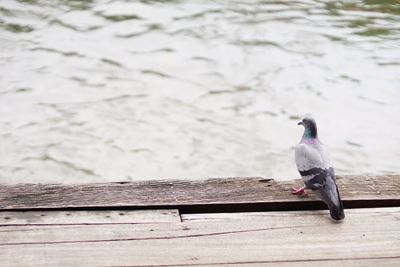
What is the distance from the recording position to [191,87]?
4754 mm

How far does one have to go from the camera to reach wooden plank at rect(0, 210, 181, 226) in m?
1.89

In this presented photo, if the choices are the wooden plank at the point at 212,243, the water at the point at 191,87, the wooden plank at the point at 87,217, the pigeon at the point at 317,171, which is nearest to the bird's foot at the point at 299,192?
the pigeon at the point at 317,171

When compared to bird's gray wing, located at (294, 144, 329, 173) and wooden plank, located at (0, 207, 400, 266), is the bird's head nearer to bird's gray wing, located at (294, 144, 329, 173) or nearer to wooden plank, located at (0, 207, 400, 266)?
bird's gray wing, located at (294, 144, 329, 173)

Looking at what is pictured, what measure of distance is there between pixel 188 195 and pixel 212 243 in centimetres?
25

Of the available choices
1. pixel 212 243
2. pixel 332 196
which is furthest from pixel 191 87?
pixel 212 243

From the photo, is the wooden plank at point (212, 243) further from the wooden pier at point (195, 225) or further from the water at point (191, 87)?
the water at point (191, 87)

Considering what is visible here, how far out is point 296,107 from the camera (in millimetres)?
4543

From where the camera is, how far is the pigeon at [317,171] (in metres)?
1.96

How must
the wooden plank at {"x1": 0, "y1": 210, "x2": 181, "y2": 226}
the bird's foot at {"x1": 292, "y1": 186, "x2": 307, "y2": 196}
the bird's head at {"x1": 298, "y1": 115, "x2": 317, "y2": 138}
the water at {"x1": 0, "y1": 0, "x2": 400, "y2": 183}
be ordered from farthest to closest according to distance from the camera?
the water at {"x1": 0, "y1": 0, "x2": 400, "y2": 183}
the bird's head at {"x1": 298, "y1": 115, "x2": 317, "y2": 138}
the bird's foot at {"x1": 292, "y1": 186, "x2": 307, "y2": 196}
the wooden plank at {"x1": 0, "y1": 210, "x2": 181, "y2": 226}

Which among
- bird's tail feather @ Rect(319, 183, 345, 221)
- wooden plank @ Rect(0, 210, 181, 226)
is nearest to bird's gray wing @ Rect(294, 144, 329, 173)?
bird's tail feather @ Rect(319, 183, 345, 221)

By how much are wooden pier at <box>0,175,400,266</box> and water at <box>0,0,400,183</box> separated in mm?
1724

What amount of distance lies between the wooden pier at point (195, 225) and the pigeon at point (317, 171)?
1.7 inches

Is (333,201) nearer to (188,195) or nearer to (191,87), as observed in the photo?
(188,195)

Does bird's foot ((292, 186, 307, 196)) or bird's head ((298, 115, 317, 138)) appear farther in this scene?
bird's head ((298, 115, 317, 138))
